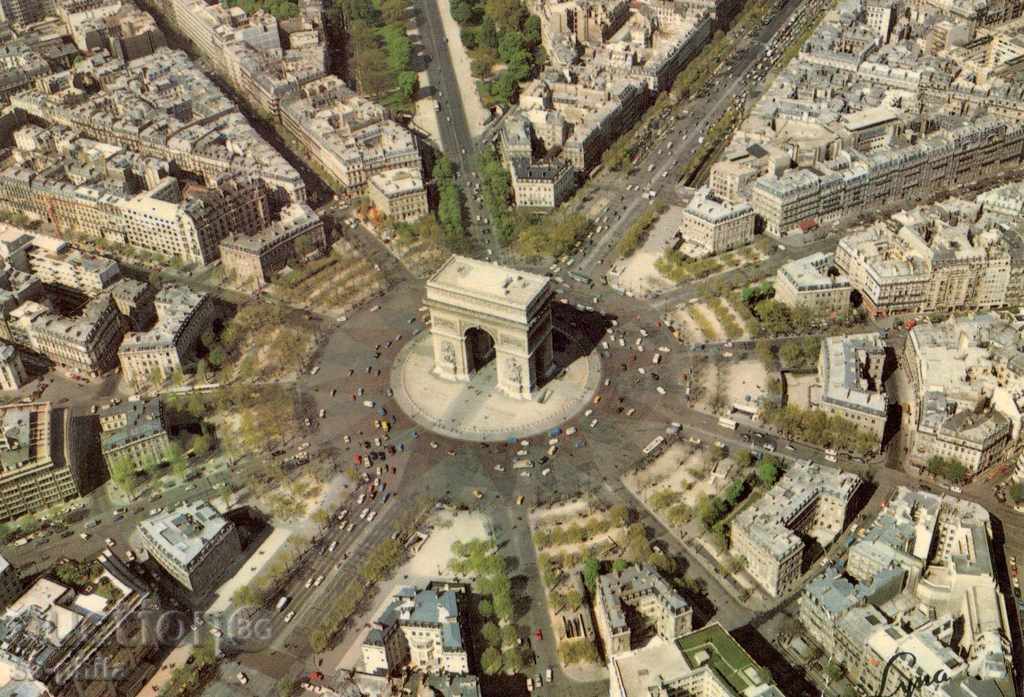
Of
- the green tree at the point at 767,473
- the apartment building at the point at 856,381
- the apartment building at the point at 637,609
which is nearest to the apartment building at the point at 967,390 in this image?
the apartment building at the point at 856,381

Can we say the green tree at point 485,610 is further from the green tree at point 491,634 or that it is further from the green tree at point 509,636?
the green tree at point 509,636

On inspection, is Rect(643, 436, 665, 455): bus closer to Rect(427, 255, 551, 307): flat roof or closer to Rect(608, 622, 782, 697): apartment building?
Rect(427, 255, 551, 307): flat roof

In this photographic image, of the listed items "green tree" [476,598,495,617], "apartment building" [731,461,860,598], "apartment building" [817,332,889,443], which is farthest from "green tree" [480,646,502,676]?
"apartment building" [817,332,889,443]

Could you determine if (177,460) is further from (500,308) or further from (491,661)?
(491,661)

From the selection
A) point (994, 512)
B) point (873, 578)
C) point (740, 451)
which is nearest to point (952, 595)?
point (873, 578)

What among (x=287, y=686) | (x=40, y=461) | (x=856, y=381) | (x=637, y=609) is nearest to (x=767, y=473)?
A: (x=856, y=381)

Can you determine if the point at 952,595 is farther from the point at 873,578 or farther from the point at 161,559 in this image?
the point at 161,559

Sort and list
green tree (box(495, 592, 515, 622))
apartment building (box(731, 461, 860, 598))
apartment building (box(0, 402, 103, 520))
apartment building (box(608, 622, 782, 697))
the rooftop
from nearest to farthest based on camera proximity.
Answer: apartment building (box(608, 622, 782, 697))
green tree (box(495, 592, 515, 622))
apartment building (box(731, 461, 860, 598))
the rooftop
apartment building (box(0, 402, 103, 520))
